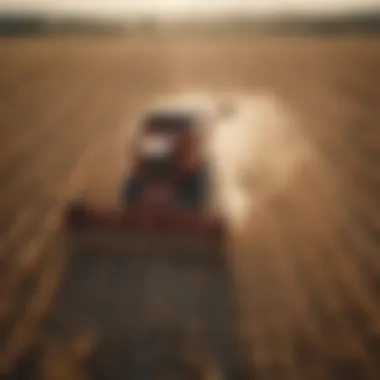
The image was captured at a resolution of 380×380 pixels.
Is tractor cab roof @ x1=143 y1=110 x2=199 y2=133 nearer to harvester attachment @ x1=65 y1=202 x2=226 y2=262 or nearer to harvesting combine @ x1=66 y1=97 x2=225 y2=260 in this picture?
harvesting combine @ x1=66 y1=97 x2=225 y2=260

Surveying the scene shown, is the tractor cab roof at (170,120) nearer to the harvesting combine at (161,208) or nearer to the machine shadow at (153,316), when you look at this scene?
the harvesting combine at (161,208)

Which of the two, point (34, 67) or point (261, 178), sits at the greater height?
point (34, 67)

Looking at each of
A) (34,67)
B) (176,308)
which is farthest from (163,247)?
(34,67)

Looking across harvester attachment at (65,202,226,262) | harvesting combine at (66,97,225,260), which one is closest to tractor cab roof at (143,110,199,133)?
harvesting combine at (66,97,225,260)

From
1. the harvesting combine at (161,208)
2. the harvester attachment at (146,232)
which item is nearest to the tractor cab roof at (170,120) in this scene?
the harvesting combine at (161,208)

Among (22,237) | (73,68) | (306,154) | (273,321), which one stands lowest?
(273,321)

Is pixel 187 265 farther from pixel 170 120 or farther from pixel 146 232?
pixel 170 120

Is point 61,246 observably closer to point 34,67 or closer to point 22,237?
point 22,237
